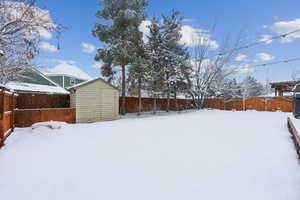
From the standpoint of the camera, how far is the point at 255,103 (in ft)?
57.5

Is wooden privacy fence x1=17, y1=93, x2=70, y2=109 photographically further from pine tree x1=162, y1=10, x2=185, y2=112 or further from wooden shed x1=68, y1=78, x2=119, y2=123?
pine tree x1=162, y1=10, x2=185, y2=112

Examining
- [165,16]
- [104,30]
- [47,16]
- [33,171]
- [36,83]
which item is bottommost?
[33,171]

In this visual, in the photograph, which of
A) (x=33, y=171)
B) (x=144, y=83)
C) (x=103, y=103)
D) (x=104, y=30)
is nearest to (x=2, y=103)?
(x=33, y=171)

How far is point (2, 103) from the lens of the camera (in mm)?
4734

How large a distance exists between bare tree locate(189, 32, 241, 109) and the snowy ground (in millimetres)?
12904

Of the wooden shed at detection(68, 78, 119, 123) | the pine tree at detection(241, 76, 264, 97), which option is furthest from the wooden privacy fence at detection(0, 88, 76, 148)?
the pine tree at detection(241, 76, 264, 97)

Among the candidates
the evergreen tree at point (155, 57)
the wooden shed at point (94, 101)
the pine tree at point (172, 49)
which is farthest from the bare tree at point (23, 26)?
the pine tree at point (172, 49)

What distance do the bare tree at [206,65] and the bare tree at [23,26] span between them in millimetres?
14186

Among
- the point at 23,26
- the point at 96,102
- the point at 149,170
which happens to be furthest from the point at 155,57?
the point at 149,170

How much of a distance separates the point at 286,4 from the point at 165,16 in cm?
867

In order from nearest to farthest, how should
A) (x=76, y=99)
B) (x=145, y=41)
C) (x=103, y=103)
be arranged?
(x=76, y=99), (x=103, y=103), (x=145, y=41)

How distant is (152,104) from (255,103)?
942cm

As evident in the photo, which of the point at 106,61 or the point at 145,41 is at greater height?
the point at 145,41

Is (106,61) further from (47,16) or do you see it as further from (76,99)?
(47,16)
